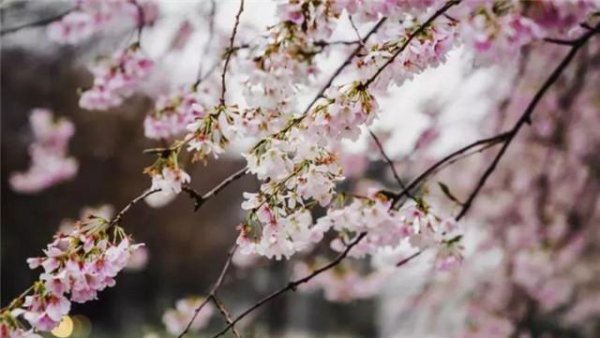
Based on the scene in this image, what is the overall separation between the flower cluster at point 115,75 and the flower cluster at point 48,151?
4.64ft

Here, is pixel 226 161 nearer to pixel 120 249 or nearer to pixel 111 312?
pixel 111 312

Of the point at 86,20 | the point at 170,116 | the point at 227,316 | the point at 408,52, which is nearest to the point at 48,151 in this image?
the point at 86,20

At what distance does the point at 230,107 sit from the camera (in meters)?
1.86

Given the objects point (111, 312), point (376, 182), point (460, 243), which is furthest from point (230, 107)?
point (111, 312)

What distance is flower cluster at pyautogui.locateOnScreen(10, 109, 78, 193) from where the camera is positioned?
477cm

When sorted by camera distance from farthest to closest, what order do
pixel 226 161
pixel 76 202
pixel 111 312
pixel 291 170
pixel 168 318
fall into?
1. pixel 111 312
2. pixel 226 161
3. pixel 76 202
4. pixel 168 318
5. pixel 291 170

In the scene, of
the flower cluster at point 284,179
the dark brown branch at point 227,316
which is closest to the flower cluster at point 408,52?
the flower cluster at point 284,179

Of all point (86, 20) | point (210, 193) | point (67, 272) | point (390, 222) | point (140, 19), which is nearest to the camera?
point (67, 272)

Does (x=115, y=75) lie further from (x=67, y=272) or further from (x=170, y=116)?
(x=67, y=272)

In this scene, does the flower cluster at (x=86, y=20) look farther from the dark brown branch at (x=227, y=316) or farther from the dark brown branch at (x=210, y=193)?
the dark brown branch at (x=227, y=316)

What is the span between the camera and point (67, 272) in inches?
67.8

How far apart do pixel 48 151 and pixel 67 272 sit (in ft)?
11.4

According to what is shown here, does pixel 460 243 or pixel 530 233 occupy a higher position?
pixel 530 233

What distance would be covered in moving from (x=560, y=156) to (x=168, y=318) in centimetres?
255
